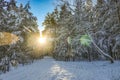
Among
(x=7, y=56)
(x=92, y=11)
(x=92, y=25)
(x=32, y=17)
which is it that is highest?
(x=32, y=17)

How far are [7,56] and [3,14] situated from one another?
15.3ft

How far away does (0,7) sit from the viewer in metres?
17.3

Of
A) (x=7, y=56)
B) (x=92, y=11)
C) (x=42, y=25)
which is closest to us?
(x=7, y=56)

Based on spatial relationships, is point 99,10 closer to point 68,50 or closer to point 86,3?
point 86,3

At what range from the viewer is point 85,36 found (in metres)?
29.6

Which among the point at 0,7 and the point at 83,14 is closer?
the point at 0,7

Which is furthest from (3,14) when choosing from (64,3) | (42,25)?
(42,25)

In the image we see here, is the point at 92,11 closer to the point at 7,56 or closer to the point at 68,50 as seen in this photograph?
the point at 7,56

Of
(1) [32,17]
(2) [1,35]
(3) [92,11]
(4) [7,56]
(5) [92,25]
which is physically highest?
(1) [32,17]

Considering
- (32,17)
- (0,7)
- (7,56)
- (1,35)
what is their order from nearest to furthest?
(0,7) → (1,35) → (7,56) → (32,17)

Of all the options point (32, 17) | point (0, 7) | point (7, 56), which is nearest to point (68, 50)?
point (32, 17)

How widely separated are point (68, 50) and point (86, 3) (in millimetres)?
21446

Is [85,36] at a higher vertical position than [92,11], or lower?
lower

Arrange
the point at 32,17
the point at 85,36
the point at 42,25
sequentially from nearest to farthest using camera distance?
the point at 85,36
the point at 32,17
the point at 42,25
